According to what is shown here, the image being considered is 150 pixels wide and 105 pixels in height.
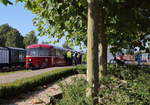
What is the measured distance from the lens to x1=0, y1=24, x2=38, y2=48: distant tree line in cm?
9769

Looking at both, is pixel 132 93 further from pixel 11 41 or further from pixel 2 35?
pixel 2 35

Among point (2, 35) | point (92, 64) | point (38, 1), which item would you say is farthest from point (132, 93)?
point (2, 35)

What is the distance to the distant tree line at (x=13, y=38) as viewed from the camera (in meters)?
97.7

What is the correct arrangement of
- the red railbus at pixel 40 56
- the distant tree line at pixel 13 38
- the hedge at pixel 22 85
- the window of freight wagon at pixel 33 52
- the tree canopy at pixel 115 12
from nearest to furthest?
the tree canopy at pixel 115 12
the hedge at pixel 22 85
the red railbus at pixel 40 56
the window of freight wagon at pixel 33 52
the distant tree line at pixel 13 38

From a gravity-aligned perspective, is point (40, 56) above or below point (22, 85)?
above

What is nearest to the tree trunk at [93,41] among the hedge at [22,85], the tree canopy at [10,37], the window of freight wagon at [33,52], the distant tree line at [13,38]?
the hedge at [22,85]

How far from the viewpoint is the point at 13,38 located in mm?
98062

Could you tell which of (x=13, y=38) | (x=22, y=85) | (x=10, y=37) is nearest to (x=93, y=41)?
(x=22, y=85)

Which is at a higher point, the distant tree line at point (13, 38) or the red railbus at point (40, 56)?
the distant tree line at point (13, 38)

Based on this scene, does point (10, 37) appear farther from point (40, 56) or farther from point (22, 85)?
point (22, 85)

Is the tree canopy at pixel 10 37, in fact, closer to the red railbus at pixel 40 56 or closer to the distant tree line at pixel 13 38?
the distant tree line at pixel 13 38

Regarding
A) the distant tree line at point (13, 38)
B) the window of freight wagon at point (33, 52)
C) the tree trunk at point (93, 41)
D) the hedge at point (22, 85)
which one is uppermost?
the distant tree line at point (13, 38)

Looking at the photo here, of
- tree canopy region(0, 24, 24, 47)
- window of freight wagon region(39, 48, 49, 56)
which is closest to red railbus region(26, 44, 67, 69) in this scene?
window of freight wagon region(39, 48, 49, 56)

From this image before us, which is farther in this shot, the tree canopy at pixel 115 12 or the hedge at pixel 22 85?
the hedge at pixel 22 85
